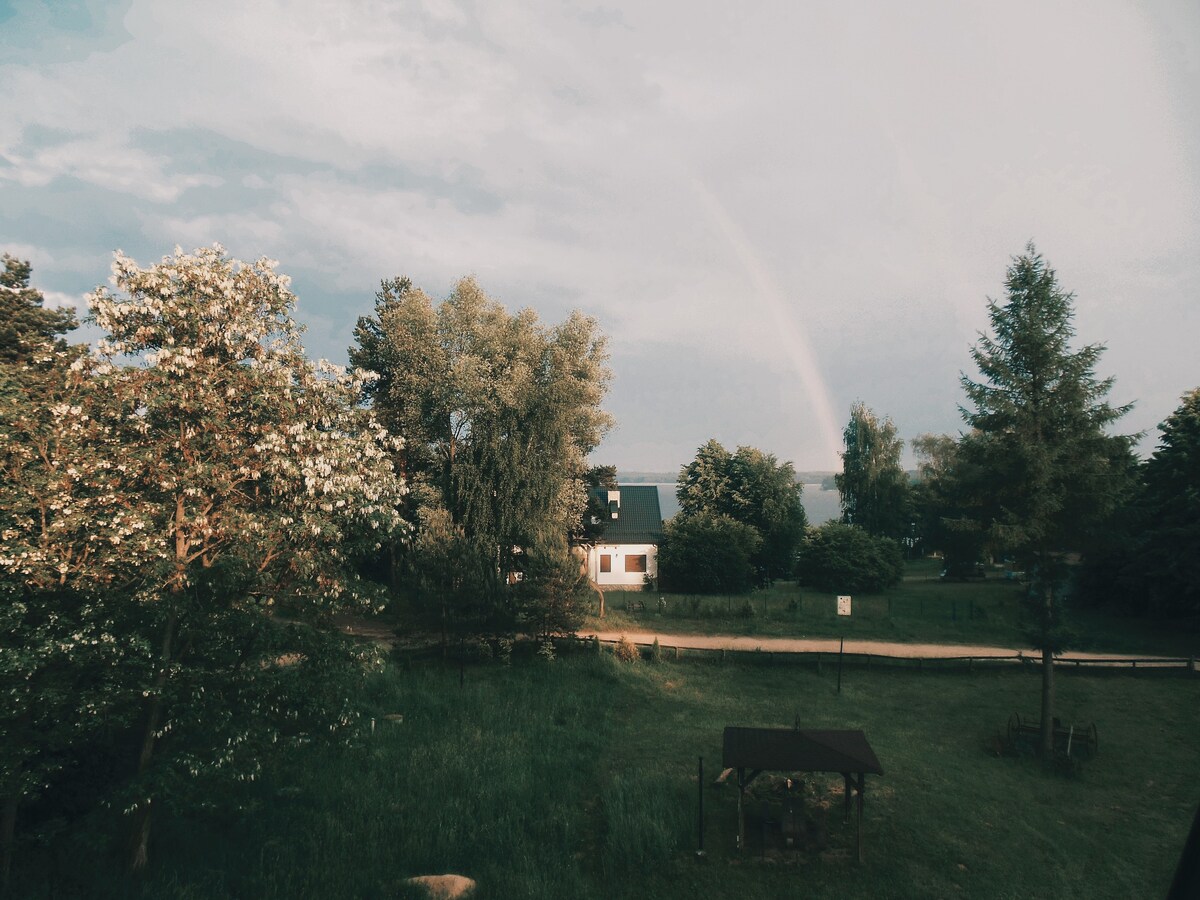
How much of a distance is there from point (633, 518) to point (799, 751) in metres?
44.8

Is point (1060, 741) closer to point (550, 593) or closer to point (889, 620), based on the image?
point (889, 620)

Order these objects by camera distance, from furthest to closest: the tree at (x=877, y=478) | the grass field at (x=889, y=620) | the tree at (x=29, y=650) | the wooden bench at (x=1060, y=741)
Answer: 1. the tree at (x=877, y=478)
2. the grass field at (x=889, y=620)
3. the wooden bench at (x=1060, y=741)
4. the tree at (x=29, y=650)

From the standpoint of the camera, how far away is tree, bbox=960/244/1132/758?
23.3m

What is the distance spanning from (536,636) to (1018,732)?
2064 cm

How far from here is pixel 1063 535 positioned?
2411cm

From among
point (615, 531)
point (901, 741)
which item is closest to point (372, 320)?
point (615, 531)

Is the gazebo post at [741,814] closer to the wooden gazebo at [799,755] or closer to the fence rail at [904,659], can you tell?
the wooden gazebo at [799,755]

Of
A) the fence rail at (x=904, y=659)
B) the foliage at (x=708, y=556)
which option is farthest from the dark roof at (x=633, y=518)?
the fence rail at (x=904, y=659)

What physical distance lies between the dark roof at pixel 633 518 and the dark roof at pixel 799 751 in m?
36.5

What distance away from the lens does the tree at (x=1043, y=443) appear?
23.3m

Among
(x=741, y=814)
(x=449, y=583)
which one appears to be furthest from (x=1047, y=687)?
(x=449, y=583)

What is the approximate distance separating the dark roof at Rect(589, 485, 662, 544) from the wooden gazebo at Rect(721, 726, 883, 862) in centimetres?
3660

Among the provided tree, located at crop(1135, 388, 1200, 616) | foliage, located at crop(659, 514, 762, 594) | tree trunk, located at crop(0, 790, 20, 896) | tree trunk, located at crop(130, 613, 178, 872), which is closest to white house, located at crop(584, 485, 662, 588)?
foliage, located at crop(659, 514, 762, 594)

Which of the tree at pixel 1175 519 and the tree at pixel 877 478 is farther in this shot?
the tree at pixel 877 478
